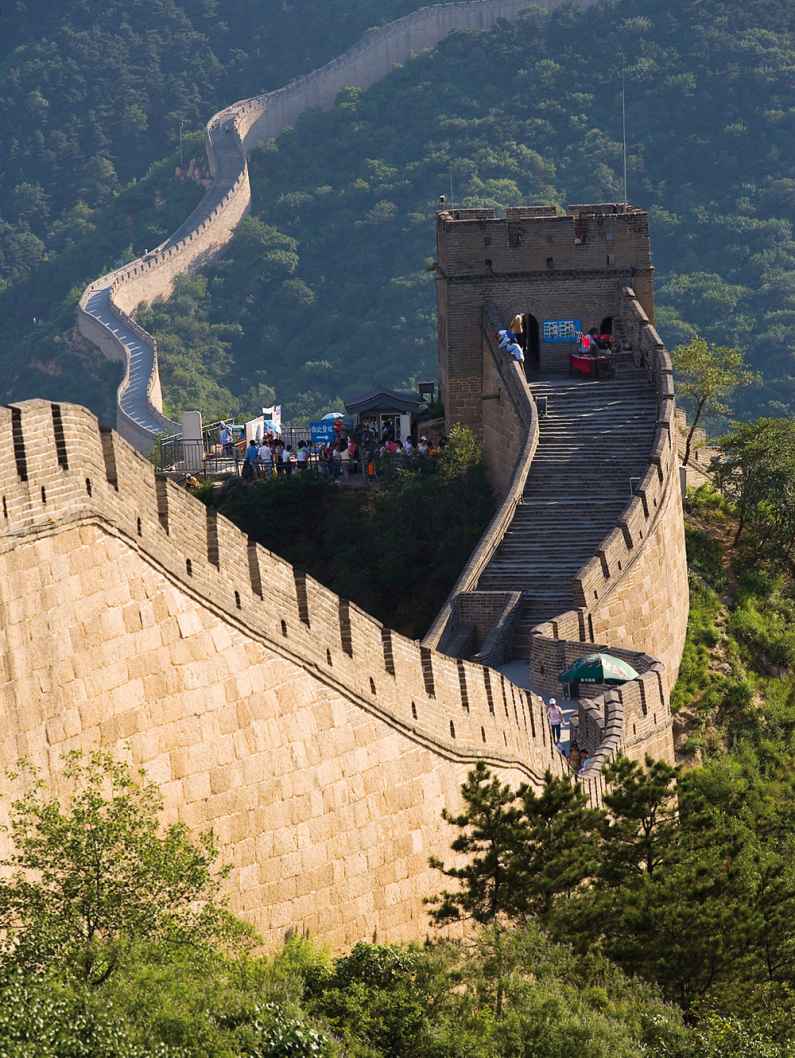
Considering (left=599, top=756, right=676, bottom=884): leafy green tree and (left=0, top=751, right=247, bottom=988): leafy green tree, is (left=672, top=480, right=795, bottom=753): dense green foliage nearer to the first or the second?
(left=599, top=756, right=676, bottom=884): leafy green tree

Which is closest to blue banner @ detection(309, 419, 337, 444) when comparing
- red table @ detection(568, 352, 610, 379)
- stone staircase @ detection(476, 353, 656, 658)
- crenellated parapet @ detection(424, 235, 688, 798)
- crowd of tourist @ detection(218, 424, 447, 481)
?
crowd of tourist @ detection(218, 424, 447, 481)

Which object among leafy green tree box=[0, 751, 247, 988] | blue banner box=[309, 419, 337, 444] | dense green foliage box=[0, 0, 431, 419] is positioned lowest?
leafy green tree box=[0, 751, 247, 988]

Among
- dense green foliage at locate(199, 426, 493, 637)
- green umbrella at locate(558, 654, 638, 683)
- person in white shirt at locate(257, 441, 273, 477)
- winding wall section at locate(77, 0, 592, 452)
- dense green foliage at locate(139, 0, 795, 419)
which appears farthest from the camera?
dense green foliage at locate(139, 0, 795, 419)

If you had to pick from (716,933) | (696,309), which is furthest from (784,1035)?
(696,309)

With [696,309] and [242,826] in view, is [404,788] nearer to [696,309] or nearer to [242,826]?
[242,826]

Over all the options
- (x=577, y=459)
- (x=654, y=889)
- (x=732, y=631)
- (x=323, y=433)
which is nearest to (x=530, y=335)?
(x=323, y=433)
